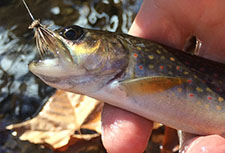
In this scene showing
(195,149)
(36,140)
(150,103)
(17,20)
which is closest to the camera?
(195,149)

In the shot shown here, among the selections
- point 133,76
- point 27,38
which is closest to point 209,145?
point 133,76

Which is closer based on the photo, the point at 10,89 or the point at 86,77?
the point at 86,77

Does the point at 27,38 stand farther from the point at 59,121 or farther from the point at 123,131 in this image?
the point at 123,131

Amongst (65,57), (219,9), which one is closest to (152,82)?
(65,57)

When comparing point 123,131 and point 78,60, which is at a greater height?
point 78,60

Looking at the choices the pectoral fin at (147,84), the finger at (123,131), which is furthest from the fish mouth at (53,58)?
the finger at (123,131)

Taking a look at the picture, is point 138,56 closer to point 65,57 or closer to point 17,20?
point 65,57

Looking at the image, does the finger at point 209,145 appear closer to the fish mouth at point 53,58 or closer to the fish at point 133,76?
the fish at point 133,76
